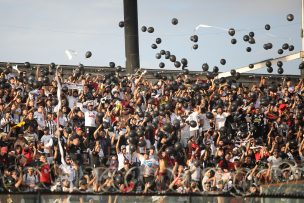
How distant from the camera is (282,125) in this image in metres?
29.6

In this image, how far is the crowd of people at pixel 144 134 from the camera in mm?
20875

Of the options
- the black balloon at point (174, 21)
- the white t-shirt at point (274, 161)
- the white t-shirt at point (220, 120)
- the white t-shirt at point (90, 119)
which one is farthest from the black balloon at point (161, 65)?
the white t-shirt at point (274, 161)

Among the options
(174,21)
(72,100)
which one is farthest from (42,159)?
(174,21)

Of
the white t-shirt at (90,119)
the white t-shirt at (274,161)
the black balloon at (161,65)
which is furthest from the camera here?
the black balloon at (161,65)

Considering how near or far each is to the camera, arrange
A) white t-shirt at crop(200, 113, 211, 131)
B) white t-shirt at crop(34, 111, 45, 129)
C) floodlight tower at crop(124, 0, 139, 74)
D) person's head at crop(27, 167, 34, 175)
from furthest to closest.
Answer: floodlight tower at crop(124, 0, 139, 74), white t-shirt at crop(200, 113, 211, 131), white t-shirt at crop(34, 111, 45, 129), person's head at crop(27, 167, 34, 175)

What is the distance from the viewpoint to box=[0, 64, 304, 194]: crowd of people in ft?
68.5

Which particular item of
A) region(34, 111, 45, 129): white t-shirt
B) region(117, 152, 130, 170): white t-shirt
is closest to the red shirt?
region(117, 152, 130, 170): white t-shirt

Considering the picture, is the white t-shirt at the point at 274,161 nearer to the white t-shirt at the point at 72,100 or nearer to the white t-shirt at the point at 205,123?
the white t-shirt at the point at 205,123

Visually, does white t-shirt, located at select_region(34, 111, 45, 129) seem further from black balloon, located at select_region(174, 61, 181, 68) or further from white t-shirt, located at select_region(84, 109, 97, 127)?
black balloon, located at select_region(174, 61, 181, 68)

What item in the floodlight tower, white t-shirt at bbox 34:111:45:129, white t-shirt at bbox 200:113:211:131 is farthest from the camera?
the floodlight tower

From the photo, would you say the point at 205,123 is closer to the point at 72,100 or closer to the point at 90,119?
the point at 90,119

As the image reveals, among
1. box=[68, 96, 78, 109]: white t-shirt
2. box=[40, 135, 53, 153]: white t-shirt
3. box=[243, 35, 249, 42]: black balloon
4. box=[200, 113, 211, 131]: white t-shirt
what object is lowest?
box=[40, 135, 53, 153]: white t-shirt

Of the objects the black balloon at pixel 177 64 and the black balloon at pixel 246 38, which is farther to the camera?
the black balloon at pixel 246 38

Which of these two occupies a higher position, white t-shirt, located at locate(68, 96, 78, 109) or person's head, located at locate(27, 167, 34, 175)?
white t-shirt, located at locate(68, 96, 78, 109)
